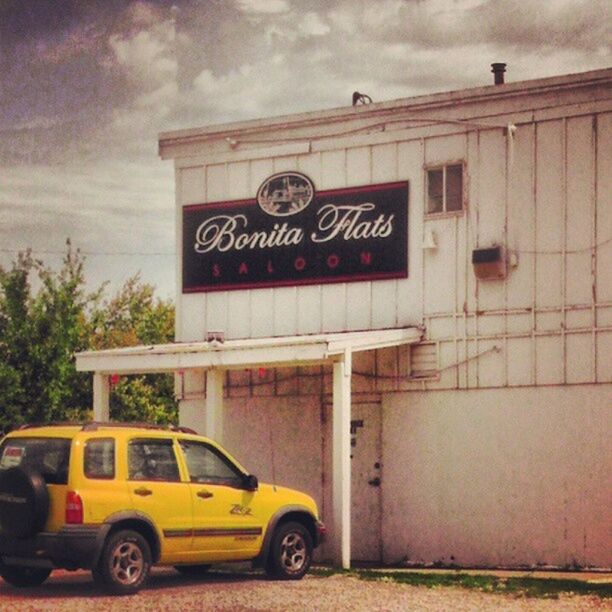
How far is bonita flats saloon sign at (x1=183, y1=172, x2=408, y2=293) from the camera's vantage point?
73.5ft

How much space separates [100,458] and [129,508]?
598 millimetres

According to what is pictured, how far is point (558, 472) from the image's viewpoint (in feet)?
67.5

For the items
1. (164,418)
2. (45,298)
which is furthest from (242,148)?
(164,418)

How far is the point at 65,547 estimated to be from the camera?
50.7ft

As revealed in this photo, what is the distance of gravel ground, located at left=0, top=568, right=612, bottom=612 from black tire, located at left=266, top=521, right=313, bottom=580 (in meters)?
0.21

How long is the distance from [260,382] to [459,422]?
3477mm

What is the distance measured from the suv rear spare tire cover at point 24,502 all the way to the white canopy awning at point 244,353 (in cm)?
515

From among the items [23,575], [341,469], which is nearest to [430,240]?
[341,469]

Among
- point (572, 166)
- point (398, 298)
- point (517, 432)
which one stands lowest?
point (517, 432)

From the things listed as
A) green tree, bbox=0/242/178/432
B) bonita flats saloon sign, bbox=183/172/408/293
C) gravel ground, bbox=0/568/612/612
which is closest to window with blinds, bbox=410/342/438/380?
bonita flats saloon sign, bbox=183/172/408/293

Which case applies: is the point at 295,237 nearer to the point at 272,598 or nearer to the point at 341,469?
the point at 341,469

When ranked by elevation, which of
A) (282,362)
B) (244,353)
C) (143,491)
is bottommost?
(143,491)

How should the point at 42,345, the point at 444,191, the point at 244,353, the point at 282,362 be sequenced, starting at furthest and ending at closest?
the point at 42,345 → the point at 444,191 → the point at 244,353 → the point at 282,362

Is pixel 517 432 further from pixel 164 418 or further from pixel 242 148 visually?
pixel 164 418
